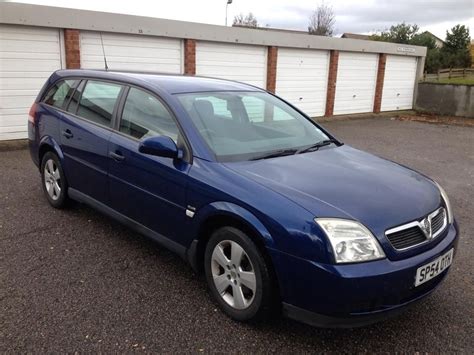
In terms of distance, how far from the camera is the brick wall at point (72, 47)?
9477 mm

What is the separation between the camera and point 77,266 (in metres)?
3.69

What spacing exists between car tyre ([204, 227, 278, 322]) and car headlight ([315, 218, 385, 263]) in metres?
0.47

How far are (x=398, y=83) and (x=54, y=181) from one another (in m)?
17.2

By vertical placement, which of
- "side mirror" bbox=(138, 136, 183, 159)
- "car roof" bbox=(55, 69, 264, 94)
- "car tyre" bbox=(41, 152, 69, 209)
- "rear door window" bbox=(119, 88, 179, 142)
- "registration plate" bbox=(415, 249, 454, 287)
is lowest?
"car tyre" bbox=(41, 152, 69, 209)

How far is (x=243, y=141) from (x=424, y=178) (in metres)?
1.45

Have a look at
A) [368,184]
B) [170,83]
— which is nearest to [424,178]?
[368,184]

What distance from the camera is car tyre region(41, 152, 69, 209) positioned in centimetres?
475

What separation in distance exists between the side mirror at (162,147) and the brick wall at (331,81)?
13.6 m

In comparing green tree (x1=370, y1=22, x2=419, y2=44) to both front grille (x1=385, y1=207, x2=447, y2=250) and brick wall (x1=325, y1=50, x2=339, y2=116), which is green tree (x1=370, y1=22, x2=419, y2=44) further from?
front grille (x1=385, y1=207, x2=447, y2=250)

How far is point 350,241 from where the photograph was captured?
2.45 metres

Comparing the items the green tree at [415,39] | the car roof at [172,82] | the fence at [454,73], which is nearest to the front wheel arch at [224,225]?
the car roof at [172,82]

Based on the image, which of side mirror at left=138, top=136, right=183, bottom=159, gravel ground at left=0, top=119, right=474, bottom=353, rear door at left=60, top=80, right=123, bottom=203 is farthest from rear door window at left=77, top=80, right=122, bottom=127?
gravel ground at left=0, top=119, right=474, bottom=353

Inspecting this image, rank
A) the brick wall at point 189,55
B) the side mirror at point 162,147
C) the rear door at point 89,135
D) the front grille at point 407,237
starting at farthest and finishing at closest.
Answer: the brick wall at point 189,55 → the rear door at point 89,135 → the side mirror at point 162,147 → the front grille at point 407,237

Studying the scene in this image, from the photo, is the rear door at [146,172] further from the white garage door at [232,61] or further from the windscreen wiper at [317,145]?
the white garage door at [232,61]
